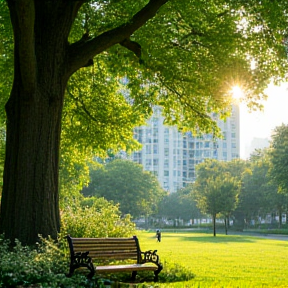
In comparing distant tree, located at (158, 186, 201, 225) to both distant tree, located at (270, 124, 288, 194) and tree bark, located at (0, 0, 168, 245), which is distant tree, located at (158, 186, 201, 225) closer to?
distant tree, located at (270, 124, 288, 194)

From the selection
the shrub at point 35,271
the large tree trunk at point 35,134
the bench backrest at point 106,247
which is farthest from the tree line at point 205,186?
the shrub at point 35,271

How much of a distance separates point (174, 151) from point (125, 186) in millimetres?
81099

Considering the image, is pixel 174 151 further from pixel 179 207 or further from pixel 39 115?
pixel 39 115

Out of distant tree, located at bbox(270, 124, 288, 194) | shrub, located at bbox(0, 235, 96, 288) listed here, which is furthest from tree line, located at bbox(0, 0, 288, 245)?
distant tree, located at bbox(270, 124, 288, 194)

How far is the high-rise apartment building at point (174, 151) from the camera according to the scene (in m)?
166

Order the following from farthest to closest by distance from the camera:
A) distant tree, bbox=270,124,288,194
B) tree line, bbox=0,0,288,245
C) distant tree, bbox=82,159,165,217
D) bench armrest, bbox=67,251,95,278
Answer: distant tree, bbox=82,159,165,217 < distant tree, bbox=270,124,288,194 < tree line, bbox=0,0,288,245 < bench armrest, bbox=67,251,95,278

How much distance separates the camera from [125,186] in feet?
292

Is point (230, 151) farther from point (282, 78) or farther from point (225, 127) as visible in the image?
point (282, 78)

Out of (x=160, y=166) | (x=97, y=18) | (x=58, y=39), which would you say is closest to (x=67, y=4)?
(x=58, y=39)

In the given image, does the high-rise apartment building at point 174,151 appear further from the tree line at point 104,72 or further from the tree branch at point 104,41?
the tree branch at point 104,41

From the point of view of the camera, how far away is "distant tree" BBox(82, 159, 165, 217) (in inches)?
3492

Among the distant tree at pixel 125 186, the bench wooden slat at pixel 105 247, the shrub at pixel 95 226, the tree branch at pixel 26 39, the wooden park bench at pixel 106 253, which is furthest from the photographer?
the distant tree at pixel 125 186

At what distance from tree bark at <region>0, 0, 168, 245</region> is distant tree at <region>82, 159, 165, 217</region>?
Result: 74.2m

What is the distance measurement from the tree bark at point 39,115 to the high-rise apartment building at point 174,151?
489ft
